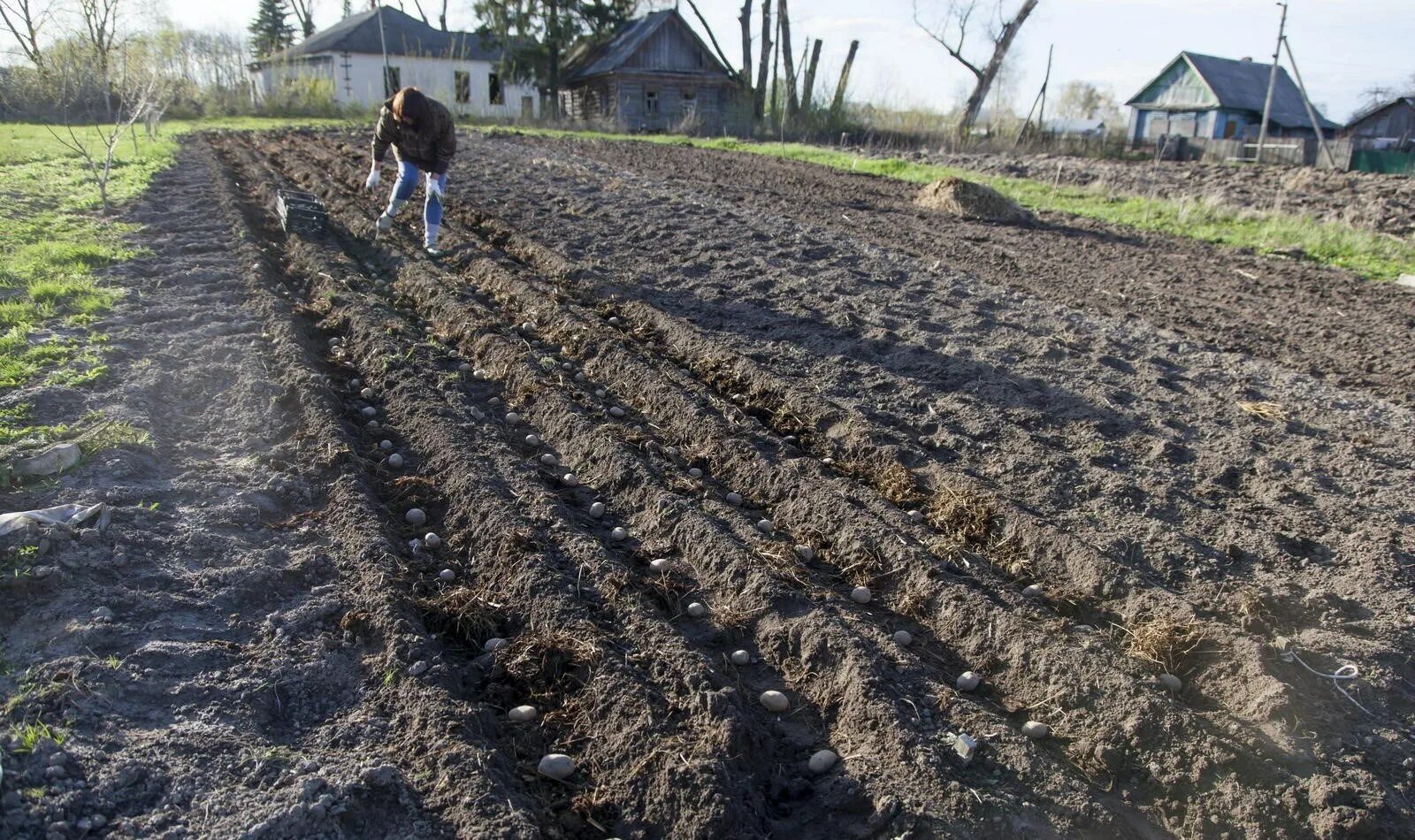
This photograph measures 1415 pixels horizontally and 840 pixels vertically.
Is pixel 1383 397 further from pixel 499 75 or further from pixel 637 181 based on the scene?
pixel 499 75

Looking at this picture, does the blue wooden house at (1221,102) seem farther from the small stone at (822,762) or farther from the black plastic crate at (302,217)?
the small stone at (822,762)

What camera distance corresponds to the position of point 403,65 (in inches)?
1609

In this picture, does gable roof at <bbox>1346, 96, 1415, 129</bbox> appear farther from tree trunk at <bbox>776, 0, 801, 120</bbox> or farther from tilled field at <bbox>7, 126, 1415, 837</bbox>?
tilled field at <bbox>7, 126, 1415, 837</bbox>

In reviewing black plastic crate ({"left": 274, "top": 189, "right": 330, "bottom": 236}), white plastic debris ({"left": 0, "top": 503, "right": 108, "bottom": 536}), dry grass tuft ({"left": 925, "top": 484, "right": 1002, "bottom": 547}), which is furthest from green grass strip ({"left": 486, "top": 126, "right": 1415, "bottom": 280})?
white plastic debris ({"left": 0, "top": 503, "right": 108, "bottom": 536})

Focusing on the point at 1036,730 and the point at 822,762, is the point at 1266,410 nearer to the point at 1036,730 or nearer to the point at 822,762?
the point at 1036,730

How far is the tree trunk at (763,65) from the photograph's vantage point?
37594 millimetres

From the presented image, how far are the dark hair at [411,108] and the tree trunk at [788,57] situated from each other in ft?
94.5

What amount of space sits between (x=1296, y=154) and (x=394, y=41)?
38207mm

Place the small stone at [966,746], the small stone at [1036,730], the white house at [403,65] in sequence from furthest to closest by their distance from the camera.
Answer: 1. the white house at [403,65]
2. the small stone at [1036,730]
3. the small stone at [966,746]

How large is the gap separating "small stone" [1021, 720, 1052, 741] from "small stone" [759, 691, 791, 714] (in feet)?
2.81

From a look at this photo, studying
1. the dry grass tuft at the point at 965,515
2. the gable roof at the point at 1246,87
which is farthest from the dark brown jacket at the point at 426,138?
the gable roof at the point at 1246,87

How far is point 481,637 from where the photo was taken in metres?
3.55

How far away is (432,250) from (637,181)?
20.1 ft

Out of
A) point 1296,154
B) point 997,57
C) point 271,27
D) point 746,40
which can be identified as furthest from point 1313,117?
point 271,27
